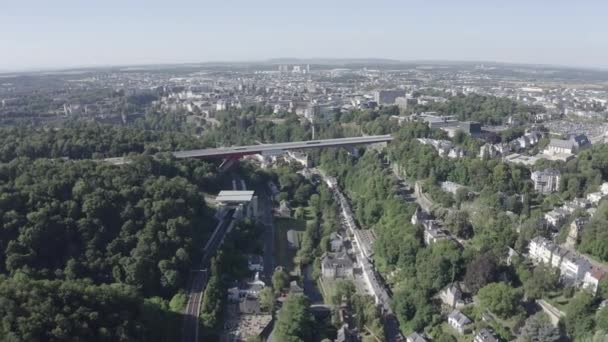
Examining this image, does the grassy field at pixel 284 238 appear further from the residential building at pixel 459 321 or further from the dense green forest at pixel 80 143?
the dense green forest at pixel 80 143

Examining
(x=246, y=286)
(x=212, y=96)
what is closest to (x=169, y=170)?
(x=246, y=286)

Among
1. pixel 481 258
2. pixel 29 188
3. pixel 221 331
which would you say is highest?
pixel 29 188

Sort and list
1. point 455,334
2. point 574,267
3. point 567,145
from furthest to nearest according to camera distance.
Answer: point 567,145, point 574,267, point 455,334

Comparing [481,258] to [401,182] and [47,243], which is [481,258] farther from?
[47,243]

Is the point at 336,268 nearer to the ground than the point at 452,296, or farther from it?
nearer to the ground

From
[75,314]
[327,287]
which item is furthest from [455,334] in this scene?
[75,314]

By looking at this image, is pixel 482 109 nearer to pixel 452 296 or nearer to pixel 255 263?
pixel 452 296
